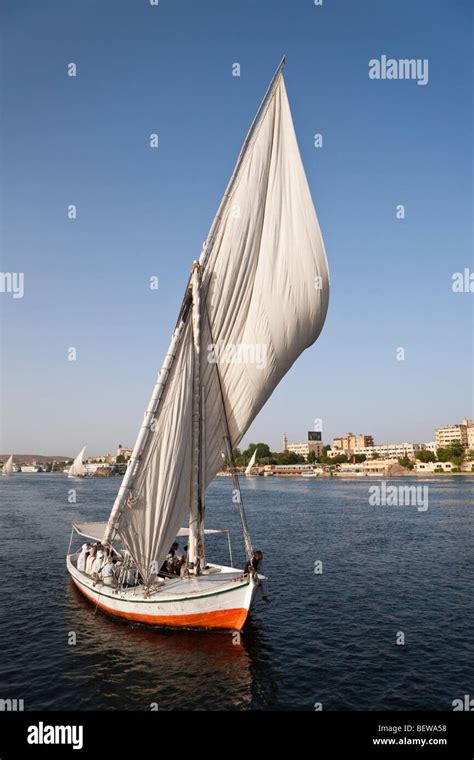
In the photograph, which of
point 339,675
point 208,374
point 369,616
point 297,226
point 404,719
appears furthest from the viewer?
point 369,616

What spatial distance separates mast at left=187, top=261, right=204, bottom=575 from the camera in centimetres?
2295

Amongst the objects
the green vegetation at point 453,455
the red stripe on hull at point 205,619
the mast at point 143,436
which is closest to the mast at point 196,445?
the mast at point 143,436

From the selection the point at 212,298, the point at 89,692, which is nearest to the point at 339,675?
the point at 89,692

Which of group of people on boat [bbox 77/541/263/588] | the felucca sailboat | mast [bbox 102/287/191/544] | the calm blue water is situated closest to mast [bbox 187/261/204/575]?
the felucca sailboat

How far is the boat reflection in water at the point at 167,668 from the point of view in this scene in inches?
672

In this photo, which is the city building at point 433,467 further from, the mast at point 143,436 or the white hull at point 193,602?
the mast at point 143,436

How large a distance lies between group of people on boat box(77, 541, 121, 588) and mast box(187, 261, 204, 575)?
13.5 ft

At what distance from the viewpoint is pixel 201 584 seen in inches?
890

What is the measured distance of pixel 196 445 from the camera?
76.8 ft

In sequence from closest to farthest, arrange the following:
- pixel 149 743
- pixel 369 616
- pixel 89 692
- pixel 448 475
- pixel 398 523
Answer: pixel 149 743, pixel 89 692, pixel 369 616, pixel 398 523, pixel 448 475

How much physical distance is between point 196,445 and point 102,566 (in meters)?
8.08

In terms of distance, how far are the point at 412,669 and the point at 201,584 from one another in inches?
352

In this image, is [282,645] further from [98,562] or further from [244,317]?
[244,317]

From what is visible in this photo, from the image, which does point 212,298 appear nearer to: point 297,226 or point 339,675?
point 297,226
